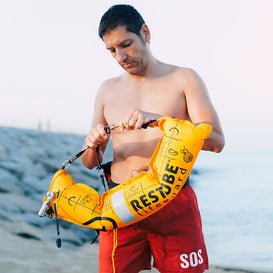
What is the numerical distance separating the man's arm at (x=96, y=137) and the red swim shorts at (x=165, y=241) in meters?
0.36

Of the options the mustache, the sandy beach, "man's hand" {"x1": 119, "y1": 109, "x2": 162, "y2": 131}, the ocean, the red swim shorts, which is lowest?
the ocean

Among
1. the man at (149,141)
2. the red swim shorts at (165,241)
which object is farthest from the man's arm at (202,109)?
the red swim shorts at (165,241)

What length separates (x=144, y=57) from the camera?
1853 mm

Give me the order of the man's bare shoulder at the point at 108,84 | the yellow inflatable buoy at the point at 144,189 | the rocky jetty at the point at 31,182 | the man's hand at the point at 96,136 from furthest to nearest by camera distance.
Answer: the rocky jetty at the point at 31,182 → the man's bare shoulder at the point at 108,84 → the man's hand at the point at 96,136 → the yellow inflatable buoy at the point at 144,189

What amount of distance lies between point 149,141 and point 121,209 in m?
0.38

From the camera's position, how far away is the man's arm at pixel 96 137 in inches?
66.9

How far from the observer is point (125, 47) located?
1.77m

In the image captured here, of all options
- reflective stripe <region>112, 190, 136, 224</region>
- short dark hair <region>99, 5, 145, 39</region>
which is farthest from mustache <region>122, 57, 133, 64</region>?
reflective stripe <region>112, 190, 136, 224</region>

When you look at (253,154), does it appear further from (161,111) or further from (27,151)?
(161,111)

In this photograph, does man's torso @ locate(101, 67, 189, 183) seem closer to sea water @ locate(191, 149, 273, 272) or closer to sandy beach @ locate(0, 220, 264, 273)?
sandy beach @ locate(0, 220, 264, 273)

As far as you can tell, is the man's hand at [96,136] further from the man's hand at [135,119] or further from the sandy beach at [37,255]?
the sandy beach at [37,255]

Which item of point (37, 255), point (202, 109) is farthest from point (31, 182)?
point (202, 109)

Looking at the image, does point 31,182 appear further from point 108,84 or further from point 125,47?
point 125,47

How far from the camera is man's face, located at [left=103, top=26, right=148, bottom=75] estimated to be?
1.75 metres
